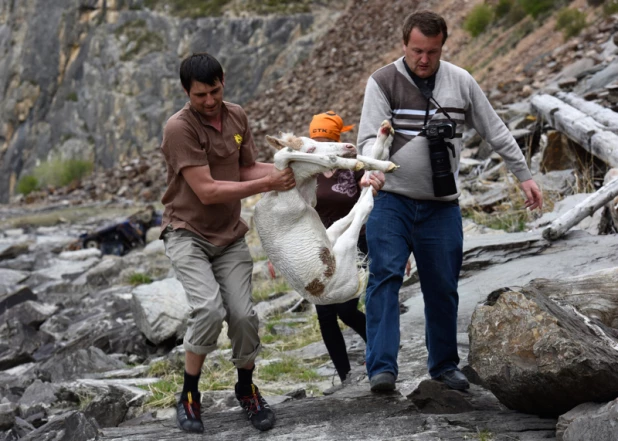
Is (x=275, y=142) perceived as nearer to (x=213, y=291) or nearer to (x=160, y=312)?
(x=213, y=291)

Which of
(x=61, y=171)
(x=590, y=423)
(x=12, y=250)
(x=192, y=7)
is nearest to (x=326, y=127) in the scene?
(x=590, y=423)

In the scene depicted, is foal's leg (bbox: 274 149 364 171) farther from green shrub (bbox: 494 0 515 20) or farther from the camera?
green shrub (bbox: 494 0 515 20)

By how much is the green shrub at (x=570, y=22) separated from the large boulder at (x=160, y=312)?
14710 millimetres

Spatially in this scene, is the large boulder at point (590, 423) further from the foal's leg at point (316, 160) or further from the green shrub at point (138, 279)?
the green shrub at point (138, 279)

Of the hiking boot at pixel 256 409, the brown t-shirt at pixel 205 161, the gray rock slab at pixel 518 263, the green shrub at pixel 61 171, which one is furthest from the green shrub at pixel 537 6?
the green shrub at pixel 61 171

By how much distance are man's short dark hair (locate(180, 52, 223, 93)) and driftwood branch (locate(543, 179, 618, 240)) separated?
409cm

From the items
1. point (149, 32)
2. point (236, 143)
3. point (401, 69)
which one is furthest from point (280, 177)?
point (149, 32)

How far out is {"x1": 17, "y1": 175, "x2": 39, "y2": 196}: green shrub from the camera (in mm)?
40344

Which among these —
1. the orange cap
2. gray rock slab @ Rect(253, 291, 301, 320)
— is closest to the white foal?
the orange cap

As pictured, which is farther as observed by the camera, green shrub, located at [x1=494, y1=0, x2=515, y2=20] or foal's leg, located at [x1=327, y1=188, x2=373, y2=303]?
green shrub, located at [x1=494, y1=0, x2=515, y2=20]

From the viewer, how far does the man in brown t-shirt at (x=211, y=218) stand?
445 centimetres

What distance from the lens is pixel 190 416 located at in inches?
185

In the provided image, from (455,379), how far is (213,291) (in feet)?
5.10

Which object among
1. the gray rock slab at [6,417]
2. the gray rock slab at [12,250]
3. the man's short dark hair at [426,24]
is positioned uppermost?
the man's short dark hair at [426,24]
